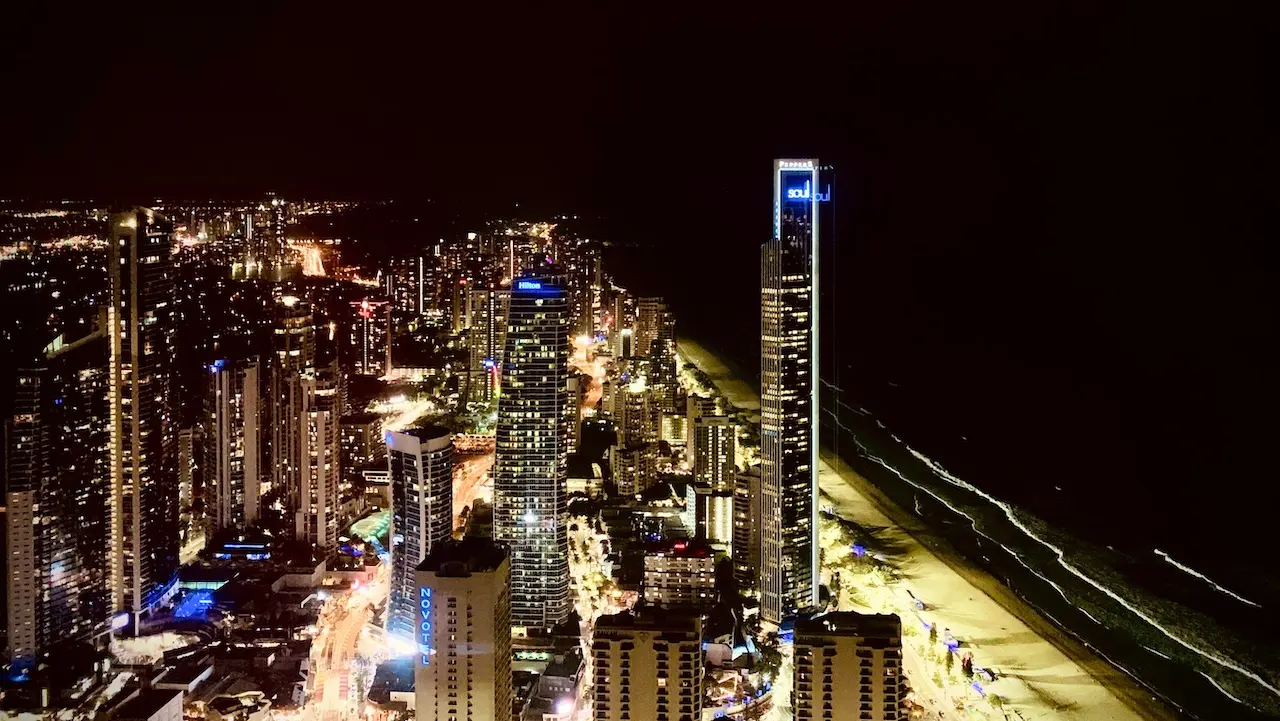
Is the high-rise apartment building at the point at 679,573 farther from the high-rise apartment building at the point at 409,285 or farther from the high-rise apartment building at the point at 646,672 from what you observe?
the high-rise apartment building at the point at 409,285

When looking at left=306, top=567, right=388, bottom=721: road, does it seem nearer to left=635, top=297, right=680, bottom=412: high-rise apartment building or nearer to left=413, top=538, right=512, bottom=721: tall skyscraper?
left=413, top=538, right=512, bottom=721: tall skyscraper

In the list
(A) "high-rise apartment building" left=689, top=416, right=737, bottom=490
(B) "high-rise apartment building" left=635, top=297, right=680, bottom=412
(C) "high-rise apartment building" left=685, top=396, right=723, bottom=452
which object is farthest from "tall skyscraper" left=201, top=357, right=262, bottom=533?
(B) "high-rise apartment building" left=635, top=297, right=680, bottom=412

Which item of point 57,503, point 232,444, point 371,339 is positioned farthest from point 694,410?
point 57,503

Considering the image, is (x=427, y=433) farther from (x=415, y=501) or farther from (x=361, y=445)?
(x=361, y=445)

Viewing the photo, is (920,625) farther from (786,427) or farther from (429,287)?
(429,287)

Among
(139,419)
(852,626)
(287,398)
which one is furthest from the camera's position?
(287,398)

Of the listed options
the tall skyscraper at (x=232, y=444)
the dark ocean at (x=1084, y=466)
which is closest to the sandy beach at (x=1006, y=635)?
the dark ocean at (x=1084, y=466)
